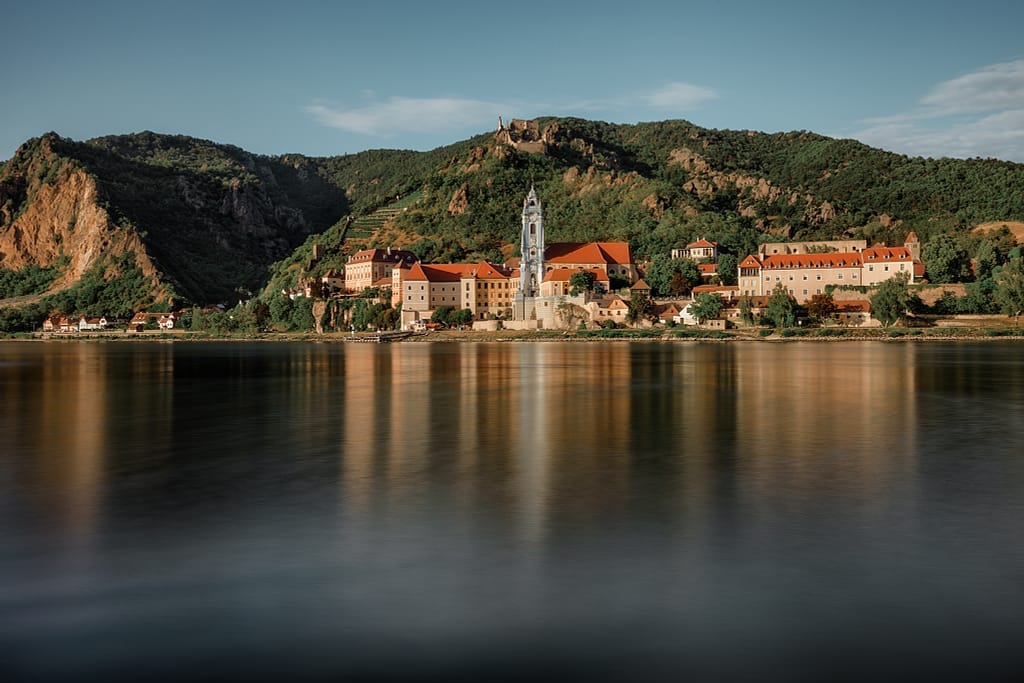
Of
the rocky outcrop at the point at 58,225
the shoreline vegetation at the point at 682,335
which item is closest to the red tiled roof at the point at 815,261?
the shoreline vegetation at the point at 682,335

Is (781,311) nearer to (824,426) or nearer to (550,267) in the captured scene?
Result: (550,267)

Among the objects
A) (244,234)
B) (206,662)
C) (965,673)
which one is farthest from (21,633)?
(244,234)

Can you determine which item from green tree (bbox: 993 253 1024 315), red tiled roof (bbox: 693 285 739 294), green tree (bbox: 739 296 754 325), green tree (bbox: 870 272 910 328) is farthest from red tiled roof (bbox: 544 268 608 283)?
green tree (bbox: 993 253 1024 315)

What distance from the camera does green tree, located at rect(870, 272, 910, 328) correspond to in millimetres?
73188

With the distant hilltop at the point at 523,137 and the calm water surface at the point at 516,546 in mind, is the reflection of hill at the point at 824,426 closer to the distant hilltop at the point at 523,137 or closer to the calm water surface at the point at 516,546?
the calm water surface at the point at 516,546

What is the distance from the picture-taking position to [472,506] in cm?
1252

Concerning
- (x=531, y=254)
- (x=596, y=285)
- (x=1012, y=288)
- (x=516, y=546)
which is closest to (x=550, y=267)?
(x=531, y=254)

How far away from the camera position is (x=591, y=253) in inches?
3888

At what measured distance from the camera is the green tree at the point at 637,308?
278ft

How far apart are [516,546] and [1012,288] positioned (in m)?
72.7

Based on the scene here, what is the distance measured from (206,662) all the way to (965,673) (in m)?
6.13

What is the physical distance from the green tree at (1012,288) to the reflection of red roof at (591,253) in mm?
39133

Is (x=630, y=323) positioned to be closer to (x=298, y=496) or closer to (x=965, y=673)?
(x=298, y=496)

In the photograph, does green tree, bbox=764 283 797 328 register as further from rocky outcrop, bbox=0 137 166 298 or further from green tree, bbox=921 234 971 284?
rocky outcrop, bbox=0 137 166 298
